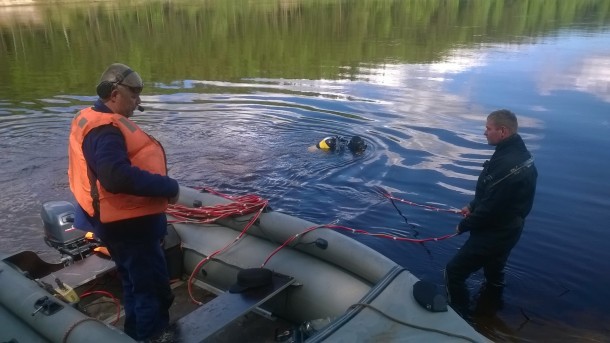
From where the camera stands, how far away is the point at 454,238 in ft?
20.2

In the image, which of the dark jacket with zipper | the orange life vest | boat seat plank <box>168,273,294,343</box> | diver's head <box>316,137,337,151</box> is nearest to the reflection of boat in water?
boat seat plank <box>168,273,294,343</box>

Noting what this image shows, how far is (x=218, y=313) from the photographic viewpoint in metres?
3.35

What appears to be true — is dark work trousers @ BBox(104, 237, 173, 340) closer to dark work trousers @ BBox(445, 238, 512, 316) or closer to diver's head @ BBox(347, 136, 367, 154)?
dark work trousers @ BBox(445, 238, 512, 316)

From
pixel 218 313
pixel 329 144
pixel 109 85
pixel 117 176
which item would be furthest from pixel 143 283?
pixel 329 144

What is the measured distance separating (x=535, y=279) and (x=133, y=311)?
13.9 feet

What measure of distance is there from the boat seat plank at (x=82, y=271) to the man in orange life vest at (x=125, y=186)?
3.38 feet

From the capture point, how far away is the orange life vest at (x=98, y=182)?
2.86m

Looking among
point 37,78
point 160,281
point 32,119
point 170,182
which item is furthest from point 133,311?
point 37,78

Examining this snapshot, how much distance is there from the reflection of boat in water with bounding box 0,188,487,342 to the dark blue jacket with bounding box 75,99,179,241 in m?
0.60

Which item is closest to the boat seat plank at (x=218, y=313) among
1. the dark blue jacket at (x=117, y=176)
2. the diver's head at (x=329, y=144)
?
the dark blue jacket at (x=117, y=176)

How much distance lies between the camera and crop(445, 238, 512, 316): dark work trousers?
4370 mm

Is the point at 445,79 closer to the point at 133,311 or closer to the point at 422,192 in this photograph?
the point at 422,192

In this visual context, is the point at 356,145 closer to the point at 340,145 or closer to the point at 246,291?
the point at 340,145

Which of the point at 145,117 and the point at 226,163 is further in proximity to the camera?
the point at 145,117
